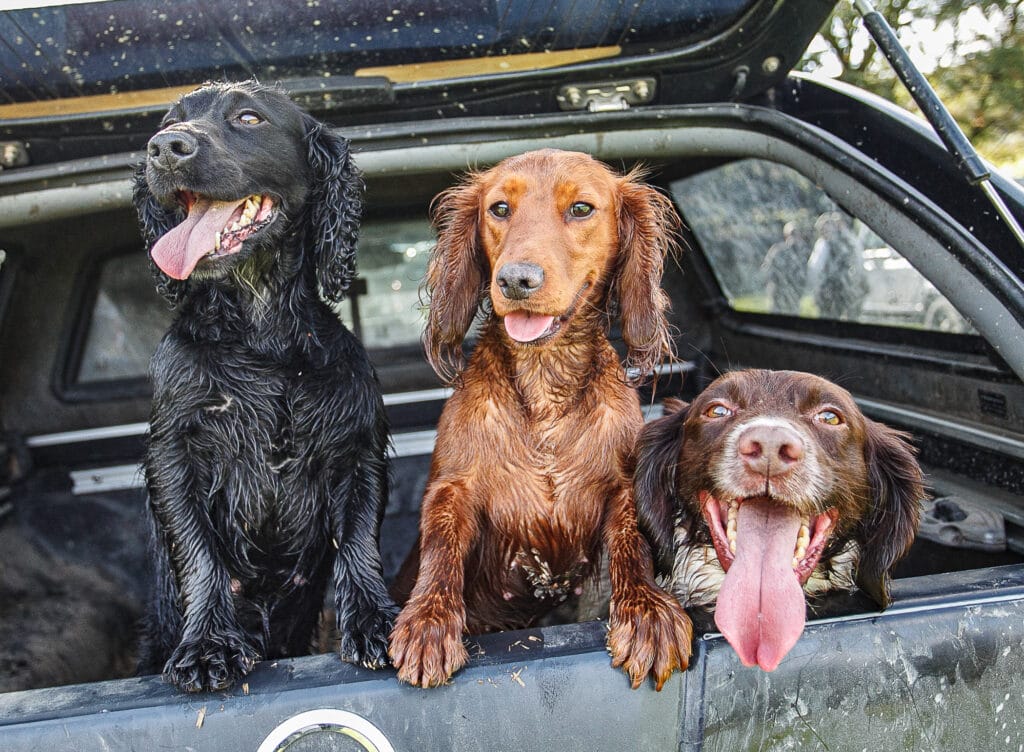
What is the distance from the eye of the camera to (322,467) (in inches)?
84.6

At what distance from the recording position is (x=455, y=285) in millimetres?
2297

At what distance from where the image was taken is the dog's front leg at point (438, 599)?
58.9 inches

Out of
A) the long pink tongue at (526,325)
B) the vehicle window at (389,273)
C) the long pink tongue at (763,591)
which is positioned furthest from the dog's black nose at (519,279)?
the vehicle window at (389,273)

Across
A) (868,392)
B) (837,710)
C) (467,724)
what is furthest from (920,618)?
(868,392)

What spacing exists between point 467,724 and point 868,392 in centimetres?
223

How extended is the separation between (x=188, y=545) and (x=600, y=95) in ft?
5.80

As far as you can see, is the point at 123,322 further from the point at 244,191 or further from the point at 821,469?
the point at 821,469

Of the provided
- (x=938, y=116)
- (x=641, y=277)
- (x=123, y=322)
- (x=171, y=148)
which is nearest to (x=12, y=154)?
(x=171, y=148)

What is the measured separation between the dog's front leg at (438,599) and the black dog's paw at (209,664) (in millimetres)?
316

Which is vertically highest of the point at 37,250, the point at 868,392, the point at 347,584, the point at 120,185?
the point at 120,185

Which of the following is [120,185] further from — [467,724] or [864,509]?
[864,509]

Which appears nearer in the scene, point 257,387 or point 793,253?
point 257,387

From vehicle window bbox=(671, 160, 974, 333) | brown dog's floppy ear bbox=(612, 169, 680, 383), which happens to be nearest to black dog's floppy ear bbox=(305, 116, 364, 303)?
brown dog's floppy ear bbox=(612, 169, 680, 383)

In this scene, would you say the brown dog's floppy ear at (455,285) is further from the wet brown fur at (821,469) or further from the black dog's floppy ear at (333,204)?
the wet brown fur at (821,469)
